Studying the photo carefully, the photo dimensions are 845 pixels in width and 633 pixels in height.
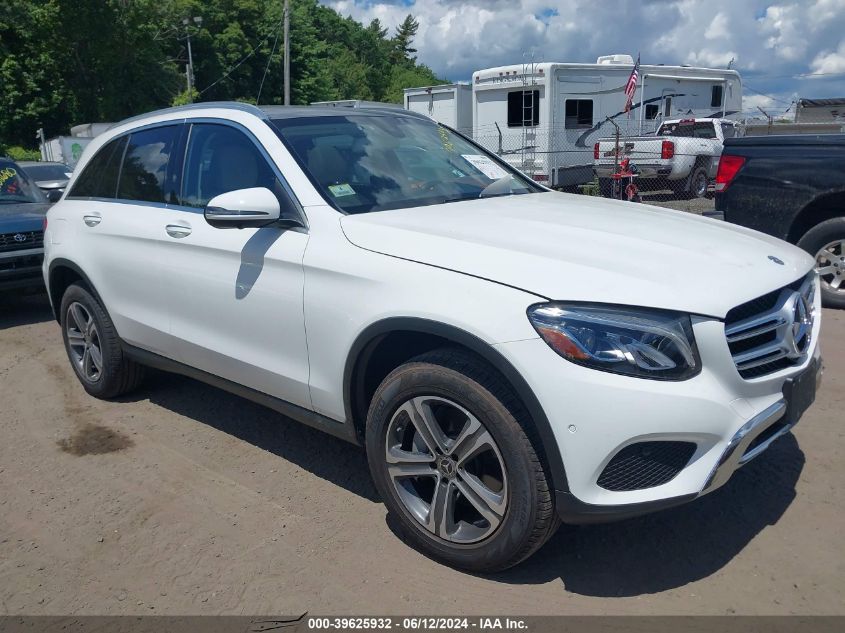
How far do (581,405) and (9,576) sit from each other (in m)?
2.42

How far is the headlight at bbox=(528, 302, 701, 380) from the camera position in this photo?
99.2 inches

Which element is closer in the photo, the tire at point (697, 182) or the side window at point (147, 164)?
the side window at point (147, 164)

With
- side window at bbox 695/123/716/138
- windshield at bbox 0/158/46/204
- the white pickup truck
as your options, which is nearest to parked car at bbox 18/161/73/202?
windshield at bbox 0/158/46/204

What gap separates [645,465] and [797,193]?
4858 mm

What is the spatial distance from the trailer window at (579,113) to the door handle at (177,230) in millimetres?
15422

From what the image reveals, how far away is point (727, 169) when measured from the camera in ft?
22.7

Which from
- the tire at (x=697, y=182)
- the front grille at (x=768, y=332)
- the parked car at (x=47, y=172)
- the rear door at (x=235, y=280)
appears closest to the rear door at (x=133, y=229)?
the rear door at (x=235, y=280)

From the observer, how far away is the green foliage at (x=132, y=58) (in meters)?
39.6

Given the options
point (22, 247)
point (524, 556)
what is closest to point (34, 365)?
point (22, 247)

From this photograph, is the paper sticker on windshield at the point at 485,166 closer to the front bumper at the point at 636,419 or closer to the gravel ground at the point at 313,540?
the gravel ground at the point at 313,540

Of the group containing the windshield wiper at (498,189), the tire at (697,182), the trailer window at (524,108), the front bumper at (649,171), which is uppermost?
the trailer window at (524,108)

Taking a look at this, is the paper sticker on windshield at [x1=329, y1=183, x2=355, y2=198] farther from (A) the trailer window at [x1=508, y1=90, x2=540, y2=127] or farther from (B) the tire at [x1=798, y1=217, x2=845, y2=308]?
(A) the trailer window at [x1=508, y1=90, x2=540, y2=127]

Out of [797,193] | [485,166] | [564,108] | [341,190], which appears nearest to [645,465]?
[341,190]

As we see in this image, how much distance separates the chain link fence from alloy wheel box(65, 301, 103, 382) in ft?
35.8
